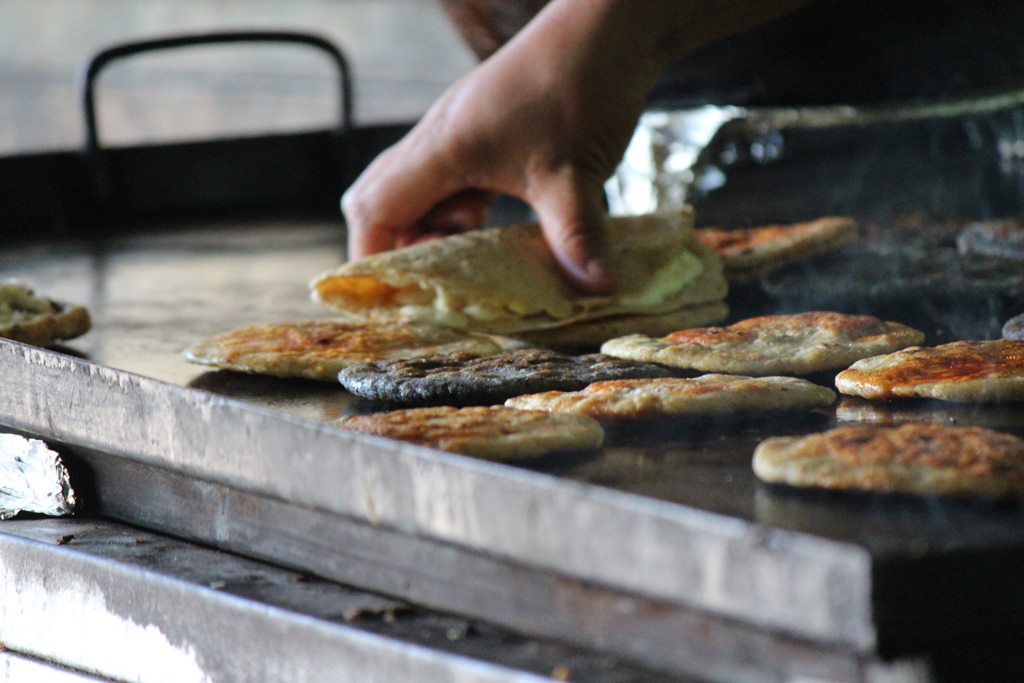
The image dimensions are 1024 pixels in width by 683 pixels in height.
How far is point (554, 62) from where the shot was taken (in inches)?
73.4

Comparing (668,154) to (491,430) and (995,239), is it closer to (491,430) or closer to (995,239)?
(995,239)

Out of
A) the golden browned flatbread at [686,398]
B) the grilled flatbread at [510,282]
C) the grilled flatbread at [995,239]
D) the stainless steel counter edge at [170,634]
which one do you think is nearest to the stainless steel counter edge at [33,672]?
the stainless steel counter edge at [170,634]

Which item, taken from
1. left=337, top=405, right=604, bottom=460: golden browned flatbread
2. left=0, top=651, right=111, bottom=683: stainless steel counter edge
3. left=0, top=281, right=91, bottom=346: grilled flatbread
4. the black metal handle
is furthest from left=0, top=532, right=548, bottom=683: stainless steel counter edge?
the black metal handle

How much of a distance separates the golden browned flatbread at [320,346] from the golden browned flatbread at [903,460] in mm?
588

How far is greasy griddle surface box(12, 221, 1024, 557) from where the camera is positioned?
3.05ft

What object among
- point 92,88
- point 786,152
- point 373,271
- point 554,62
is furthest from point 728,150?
point 92,88

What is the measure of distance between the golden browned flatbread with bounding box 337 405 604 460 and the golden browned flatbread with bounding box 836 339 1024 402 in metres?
0.32

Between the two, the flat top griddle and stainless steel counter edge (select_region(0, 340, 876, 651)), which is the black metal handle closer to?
the flat top griddle

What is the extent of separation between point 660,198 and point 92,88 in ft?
4.43

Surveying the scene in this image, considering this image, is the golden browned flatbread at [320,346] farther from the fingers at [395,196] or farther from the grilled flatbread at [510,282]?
the fingers at [395,196]

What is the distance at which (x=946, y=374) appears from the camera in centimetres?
133

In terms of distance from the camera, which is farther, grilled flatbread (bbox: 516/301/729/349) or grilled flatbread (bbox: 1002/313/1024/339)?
grilled flatbread (bbox: 516/301/729/349)

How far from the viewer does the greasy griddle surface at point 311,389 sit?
0.93 m

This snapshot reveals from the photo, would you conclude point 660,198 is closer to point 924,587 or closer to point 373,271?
point 373,271
